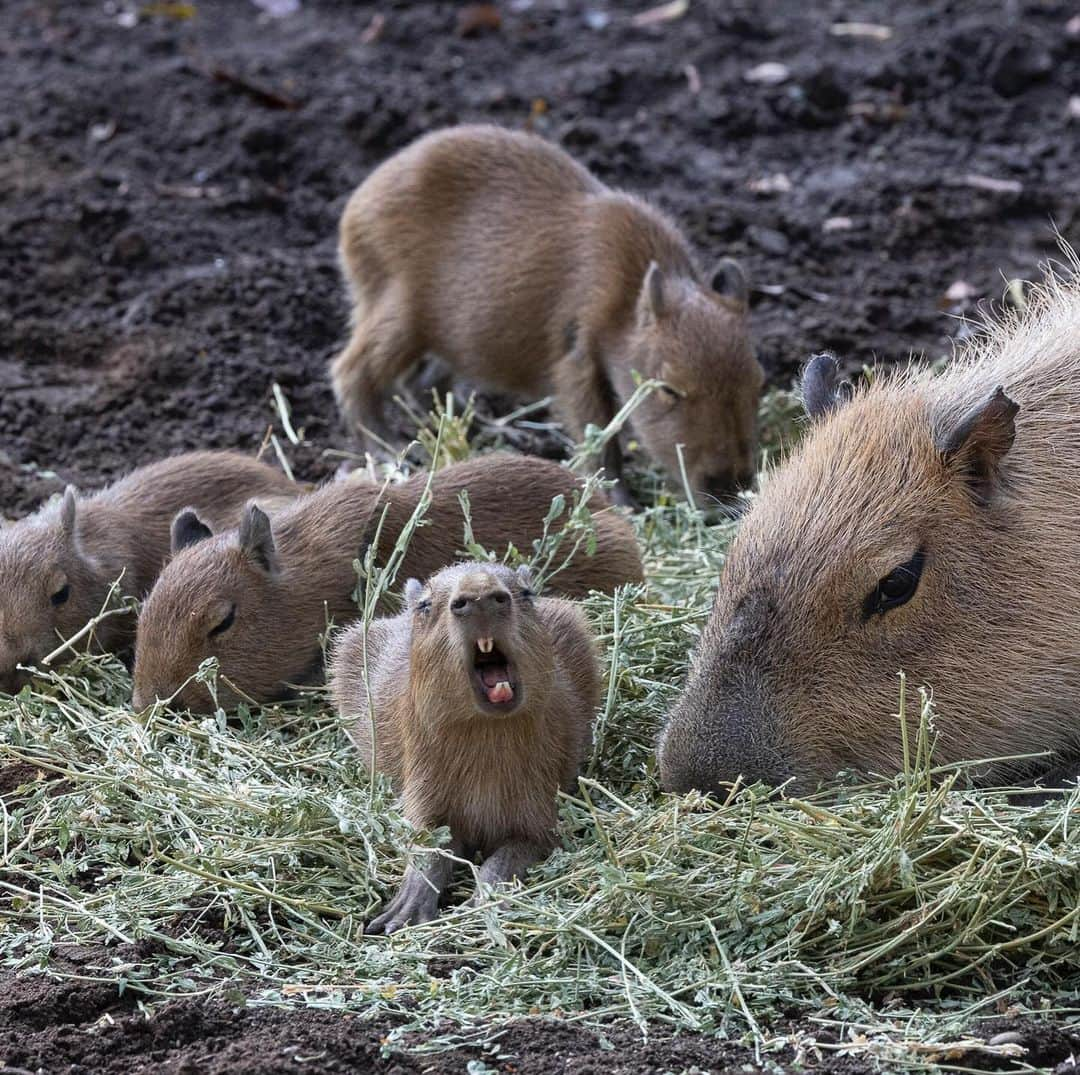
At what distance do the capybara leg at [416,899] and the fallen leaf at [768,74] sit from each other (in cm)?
791

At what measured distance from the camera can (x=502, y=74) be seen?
12023mm

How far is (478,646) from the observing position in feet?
15.0

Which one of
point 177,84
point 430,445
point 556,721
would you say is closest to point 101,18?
point 177,84

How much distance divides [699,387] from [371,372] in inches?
64.6

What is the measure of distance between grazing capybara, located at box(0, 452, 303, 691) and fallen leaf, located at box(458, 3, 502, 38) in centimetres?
611

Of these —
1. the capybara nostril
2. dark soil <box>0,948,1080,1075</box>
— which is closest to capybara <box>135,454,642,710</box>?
the capybara nostril

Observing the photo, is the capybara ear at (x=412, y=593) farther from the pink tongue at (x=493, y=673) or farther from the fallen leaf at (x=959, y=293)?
the fallen leaf at (x=959, y=293)

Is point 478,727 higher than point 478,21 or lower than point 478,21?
lower

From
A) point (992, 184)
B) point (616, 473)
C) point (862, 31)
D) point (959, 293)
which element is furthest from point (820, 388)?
point (862, 31)

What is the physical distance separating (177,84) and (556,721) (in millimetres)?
7796

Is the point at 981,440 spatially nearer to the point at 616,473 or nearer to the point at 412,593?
the point at 412,593

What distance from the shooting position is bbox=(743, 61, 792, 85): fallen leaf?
11.6m

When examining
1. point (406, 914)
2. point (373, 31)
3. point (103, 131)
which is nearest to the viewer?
Result: point (406, 914)

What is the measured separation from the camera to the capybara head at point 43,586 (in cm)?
623
